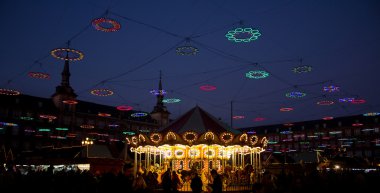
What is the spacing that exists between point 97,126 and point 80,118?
139 inches

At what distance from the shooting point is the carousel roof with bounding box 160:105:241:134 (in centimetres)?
1842

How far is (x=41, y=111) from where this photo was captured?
57.4m

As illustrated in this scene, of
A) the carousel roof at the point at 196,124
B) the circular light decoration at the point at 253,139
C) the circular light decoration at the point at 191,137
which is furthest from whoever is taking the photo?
the carousel roof at the point at 196,124

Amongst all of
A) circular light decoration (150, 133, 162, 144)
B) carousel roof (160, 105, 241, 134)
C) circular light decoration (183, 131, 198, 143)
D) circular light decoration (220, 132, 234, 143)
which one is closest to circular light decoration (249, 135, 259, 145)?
circular light decoration (220, 132, 234, 143)

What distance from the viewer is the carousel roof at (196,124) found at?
18.4 metres

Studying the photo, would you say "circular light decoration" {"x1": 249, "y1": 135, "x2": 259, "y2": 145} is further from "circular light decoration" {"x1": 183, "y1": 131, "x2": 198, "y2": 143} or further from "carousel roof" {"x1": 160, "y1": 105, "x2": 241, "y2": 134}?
"circular light decoration" {"x1": 183, "y1": 131, "x2": 198, "y2": 143}

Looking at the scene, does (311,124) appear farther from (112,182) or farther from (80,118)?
(112,182)

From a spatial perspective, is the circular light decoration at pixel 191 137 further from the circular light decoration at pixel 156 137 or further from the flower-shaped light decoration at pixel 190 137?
the circular light decoration at pixel 156 137

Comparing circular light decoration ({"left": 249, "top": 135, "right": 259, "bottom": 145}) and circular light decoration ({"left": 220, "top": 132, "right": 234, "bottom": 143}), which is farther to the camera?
circular light decoration ({"left": 249, "top": 135, "right": 259, "bottom": 145})

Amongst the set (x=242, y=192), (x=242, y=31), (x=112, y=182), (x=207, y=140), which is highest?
(x=242, y=31)

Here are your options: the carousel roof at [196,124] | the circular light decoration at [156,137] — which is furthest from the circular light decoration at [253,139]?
the circular light decoration at [156,137]

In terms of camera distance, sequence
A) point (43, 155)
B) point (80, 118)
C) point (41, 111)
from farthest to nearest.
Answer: point (80, 118) < point (41, 111) < point (43, 155)

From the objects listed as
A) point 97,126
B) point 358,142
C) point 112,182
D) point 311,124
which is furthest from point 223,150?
point 311,124

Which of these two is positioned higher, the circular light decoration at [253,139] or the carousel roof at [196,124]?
the carousel roof at [196,124]
